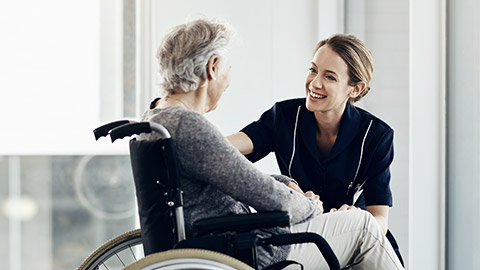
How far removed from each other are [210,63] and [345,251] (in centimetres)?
62

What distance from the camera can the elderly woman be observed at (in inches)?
67.6

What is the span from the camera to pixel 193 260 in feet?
5.08

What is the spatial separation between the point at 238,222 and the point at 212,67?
0.46 meters

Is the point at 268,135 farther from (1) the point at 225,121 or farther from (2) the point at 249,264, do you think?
(1) the point at 225,121

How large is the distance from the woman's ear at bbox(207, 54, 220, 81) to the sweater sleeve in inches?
7.8

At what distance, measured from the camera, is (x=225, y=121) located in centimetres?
368

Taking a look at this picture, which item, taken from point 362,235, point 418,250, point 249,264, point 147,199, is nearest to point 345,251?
point 362,235

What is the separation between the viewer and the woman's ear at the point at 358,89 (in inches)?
94.2

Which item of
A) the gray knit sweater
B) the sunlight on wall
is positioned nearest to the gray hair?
the gray knit sweater

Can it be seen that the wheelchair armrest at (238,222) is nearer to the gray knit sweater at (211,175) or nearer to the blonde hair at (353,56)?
the gray knit sweater at (211,175)

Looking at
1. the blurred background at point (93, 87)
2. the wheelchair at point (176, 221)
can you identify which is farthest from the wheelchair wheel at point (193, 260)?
the blurred background at point (93, 87)

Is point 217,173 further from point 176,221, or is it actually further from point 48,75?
point 48,75

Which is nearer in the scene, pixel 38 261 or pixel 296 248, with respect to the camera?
pixel 296 248

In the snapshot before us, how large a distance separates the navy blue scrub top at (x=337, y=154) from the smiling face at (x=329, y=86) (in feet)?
0.15
